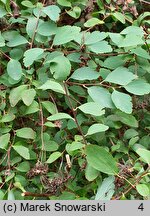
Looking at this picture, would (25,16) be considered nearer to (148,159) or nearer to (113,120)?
(113,120)

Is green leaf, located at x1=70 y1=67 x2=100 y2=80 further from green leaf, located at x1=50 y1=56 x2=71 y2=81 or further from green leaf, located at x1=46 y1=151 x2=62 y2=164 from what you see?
green leaf, located at x1=46 y1=151 x2=62 y2=164

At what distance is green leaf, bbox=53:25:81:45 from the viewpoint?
0.98 meters

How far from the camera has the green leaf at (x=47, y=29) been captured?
3.33 feet

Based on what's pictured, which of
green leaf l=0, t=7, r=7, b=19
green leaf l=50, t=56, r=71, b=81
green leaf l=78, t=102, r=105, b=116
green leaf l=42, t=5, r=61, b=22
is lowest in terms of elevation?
green leaf l=78, t=102, r=105, b=116

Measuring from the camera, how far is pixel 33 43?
1067 millimetres

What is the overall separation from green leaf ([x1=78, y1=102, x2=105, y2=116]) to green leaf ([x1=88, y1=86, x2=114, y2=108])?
27mm

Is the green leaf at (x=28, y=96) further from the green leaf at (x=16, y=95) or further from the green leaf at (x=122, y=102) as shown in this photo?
the green leaf at (x=122, y=102)

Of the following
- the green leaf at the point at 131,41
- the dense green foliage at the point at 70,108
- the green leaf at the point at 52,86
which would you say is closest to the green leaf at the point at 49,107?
the dense green foliage at the point at 70,108

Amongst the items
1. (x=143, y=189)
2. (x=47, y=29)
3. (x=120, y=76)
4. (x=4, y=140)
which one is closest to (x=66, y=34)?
(x=47, y=29)

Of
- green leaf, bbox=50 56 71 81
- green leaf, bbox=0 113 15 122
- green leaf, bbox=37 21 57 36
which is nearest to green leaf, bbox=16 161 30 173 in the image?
green leaf, bbox=0 113 15 122

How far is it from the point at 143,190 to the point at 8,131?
34 centimetres

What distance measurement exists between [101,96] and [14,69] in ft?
0.73

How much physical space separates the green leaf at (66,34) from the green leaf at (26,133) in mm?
215

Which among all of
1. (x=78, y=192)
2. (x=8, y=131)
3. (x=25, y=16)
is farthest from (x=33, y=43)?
(x=78, y=192)
